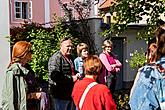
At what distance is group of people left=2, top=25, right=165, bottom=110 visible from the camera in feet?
13.8

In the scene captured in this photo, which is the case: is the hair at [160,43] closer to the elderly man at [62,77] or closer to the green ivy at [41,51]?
the elderly man at [62,77]

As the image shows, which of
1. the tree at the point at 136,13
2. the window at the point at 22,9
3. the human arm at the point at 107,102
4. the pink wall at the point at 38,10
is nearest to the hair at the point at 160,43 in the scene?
the human arm at the point at 107,102

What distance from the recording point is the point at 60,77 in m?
7.03

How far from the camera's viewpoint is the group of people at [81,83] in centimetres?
420

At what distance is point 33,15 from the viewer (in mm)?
37406

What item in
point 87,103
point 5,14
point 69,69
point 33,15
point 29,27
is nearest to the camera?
point 87,103

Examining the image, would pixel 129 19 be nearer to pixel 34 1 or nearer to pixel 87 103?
pixel 87 103

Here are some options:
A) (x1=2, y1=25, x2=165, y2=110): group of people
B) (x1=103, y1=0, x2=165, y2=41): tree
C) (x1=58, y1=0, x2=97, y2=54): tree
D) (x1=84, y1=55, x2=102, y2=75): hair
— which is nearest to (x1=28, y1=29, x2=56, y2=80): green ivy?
(x1=58, y1=0, x2=97, y2=54): tree

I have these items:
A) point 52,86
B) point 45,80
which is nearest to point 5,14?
point 45,80

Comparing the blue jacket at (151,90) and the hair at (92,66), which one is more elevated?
the hair at (92,66)

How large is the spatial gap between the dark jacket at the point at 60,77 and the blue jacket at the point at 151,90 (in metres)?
2.87

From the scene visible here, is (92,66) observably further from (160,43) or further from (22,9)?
(22,9)

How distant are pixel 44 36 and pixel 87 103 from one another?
693 cm

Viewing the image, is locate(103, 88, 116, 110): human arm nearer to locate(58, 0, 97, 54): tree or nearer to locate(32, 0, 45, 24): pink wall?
locate(58, 0, 97, 54): tree
